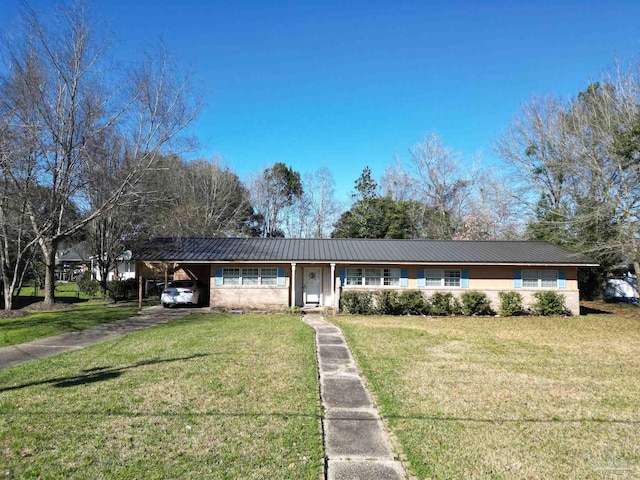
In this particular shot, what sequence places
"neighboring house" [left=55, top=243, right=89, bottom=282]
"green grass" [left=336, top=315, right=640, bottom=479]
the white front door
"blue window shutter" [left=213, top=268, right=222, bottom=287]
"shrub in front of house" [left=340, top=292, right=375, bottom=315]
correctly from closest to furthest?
"green grass" [left=336, top=315, right=640, bottom=479] → "shrub in front of house" [left=340, top=292, right=375, bottom=315] → "blue window shutter" [left=213, top=268, right=222, bottom=287] → the white front door → "neighboring house" [left=55, top=243, right=89, bottom=282]

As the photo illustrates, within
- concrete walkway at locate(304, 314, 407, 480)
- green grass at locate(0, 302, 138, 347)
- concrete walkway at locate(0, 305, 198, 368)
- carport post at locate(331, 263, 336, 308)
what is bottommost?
concrete walkway at locate(304, 314, 407, 480)

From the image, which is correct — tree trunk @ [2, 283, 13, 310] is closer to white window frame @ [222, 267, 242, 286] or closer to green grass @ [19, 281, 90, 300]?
green grass @ [19, 281, 90, 300]

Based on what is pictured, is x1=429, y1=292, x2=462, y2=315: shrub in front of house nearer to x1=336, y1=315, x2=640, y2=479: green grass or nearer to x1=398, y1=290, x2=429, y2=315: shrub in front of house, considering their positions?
x1=398, y1=290, x2=429, y2=315: shrub in front of house

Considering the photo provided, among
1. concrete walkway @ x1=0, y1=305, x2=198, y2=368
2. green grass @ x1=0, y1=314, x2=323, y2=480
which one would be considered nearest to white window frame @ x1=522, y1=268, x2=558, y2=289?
green grass @ x1=0, y1=314, x2=323, y2=480

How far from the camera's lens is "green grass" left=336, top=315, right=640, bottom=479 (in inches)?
150

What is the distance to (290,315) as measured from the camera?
617 inches

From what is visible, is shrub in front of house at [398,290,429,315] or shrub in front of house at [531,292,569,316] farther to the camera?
shrub in front of house at [531,292,569,316]

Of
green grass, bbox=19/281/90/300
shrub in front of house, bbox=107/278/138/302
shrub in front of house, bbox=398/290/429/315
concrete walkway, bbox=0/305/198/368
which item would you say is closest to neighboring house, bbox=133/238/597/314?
shrub in front of house, bbox=398/290/429/315

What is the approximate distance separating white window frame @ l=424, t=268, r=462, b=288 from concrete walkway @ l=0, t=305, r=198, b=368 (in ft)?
34.4

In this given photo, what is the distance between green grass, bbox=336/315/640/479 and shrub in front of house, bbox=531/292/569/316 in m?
5.21

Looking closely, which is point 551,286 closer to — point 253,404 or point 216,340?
point 216,340

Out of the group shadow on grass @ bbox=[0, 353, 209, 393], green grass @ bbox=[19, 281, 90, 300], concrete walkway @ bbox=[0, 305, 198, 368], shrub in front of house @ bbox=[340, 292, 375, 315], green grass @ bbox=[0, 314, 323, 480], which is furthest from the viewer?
green grass @ bbox=[19, 281, 90, 300]

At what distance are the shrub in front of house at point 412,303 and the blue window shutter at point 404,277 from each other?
1.66 ft

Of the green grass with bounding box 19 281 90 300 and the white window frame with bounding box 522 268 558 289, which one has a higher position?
the white window frame with bounding box 522 268 558 289
